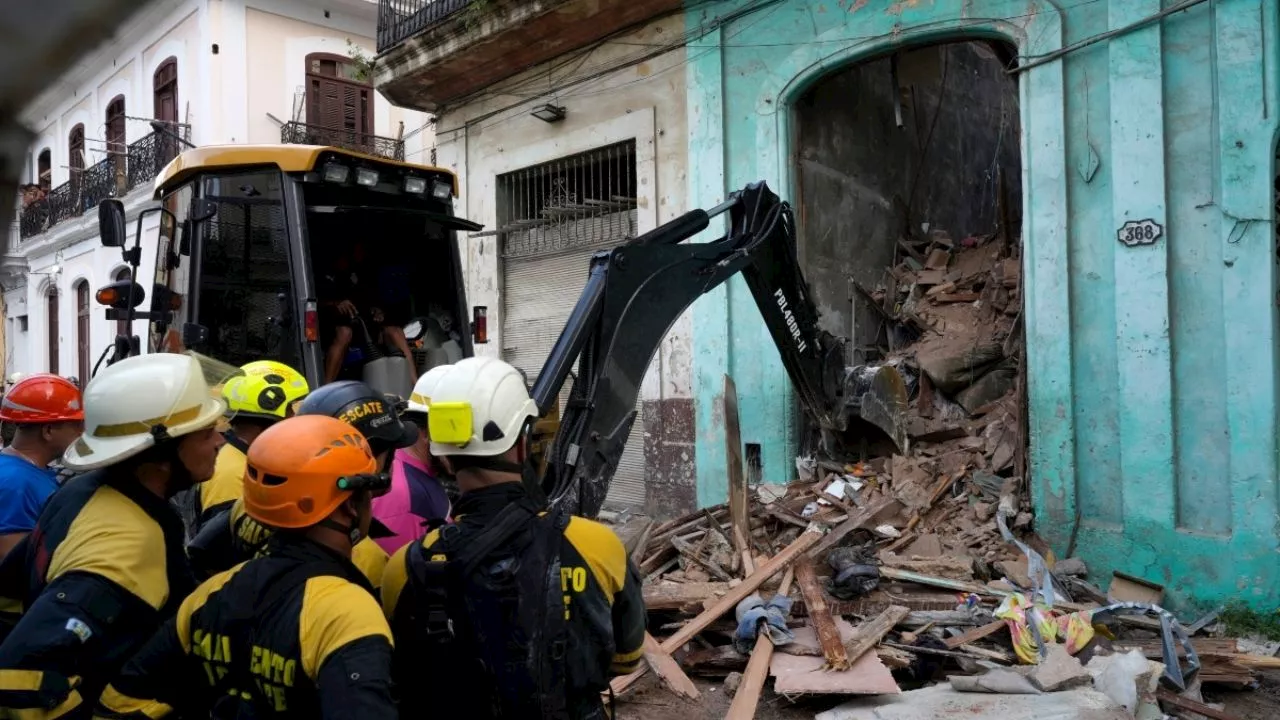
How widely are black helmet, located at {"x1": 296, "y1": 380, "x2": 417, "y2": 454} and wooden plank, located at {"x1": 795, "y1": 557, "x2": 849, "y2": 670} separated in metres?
2.85

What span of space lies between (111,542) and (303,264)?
9.13ft

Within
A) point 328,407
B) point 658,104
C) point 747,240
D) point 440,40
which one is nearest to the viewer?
point 328,407

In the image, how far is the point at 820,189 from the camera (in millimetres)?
8680

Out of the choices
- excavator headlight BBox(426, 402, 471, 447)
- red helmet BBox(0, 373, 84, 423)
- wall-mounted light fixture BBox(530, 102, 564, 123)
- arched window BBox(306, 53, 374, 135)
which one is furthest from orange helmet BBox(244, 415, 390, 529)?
arched window BBox(306, 53, 374, 135)

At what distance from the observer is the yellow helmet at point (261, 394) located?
3.12m

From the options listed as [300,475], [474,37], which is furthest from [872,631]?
[474,37]

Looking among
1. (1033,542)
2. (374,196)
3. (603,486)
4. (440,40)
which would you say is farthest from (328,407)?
(440,40)

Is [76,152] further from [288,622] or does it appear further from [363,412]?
[288,622]

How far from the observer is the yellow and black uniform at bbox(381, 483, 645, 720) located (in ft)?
6.72

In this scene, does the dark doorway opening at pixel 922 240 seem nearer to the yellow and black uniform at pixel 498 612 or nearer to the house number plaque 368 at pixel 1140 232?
the house number plaque 368 at pixel 1140 232

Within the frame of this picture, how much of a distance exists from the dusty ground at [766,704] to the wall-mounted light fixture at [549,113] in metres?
6.87

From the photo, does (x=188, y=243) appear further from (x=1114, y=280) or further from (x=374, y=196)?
(x=1114, y=280)

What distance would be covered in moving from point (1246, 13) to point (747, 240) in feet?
11.6

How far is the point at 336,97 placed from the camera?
18312 mm
